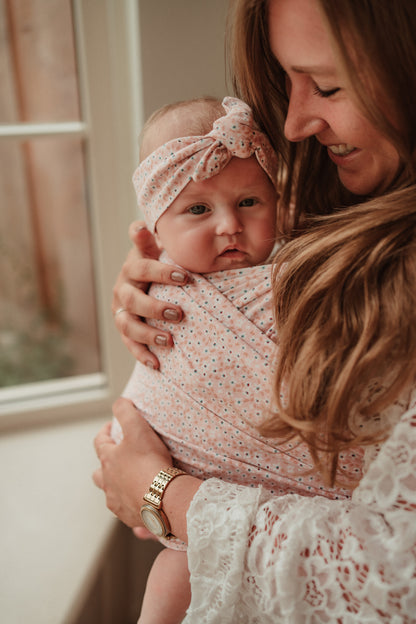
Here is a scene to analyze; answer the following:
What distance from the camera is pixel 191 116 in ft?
3.33

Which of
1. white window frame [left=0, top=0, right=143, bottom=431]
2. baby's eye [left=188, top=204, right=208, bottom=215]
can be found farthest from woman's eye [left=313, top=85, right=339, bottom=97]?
white window frame [left=0, top=0, right=143, bottom=431]

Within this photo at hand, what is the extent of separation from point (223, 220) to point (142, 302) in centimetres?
23

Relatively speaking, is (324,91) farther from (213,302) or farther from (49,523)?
(49,523)

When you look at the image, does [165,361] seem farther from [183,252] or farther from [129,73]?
[129,73]

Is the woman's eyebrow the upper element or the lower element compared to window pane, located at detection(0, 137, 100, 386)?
upper

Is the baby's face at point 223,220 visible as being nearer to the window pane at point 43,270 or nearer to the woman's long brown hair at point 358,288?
the woman's long brown hair at point 358,288

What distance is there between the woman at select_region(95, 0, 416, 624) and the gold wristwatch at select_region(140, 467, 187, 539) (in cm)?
2

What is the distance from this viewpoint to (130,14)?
4.37ft

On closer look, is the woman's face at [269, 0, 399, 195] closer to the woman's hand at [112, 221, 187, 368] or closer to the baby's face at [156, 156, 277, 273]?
the baby's face at [156, 156, 277, 273]

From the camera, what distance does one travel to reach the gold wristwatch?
91 centimetres

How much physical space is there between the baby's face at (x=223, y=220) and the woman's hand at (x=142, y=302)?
4 centimetres

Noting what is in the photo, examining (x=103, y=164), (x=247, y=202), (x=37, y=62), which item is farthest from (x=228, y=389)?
(x=37, y=62)

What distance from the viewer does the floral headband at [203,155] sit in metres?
0.95

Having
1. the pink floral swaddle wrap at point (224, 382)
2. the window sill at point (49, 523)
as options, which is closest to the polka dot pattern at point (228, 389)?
the pink floral swaddle wrap at point (224, 382)
